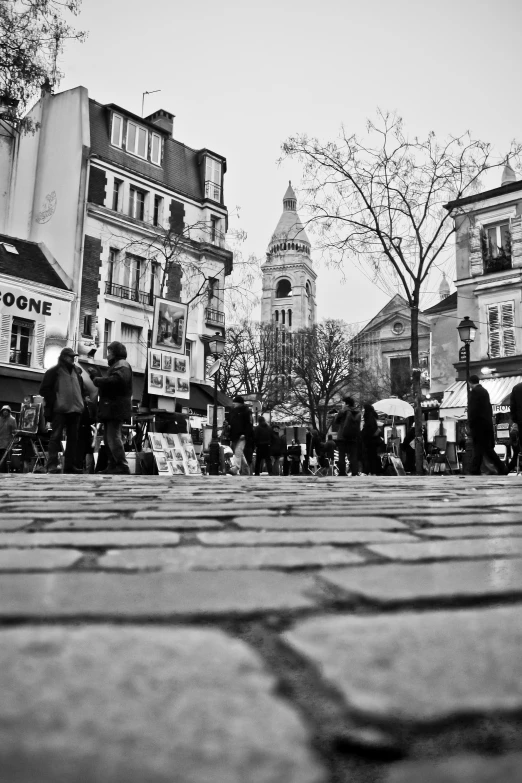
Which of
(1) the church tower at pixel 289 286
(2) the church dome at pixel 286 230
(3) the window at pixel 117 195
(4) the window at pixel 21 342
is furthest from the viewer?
(2) the church dome at pixel 286 230

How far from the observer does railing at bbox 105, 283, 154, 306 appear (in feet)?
90.9

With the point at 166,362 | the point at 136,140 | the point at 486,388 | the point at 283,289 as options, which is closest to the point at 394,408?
the point at 486,388

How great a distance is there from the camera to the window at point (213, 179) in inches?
1307

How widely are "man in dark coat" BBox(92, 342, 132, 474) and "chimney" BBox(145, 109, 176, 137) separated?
2772cm

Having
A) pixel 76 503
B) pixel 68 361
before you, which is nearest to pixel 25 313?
pixel 68 361

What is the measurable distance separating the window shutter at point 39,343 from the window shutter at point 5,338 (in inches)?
45.5

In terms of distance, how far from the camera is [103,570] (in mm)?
984

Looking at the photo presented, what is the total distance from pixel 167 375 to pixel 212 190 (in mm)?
A: 24135

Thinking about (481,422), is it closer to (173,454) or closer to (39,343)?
(173,454)

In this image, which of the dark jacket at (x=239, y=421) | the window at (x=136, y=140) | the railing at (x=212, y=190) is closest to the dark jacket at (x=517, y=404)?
the dark jacket at (x=239, y=421)

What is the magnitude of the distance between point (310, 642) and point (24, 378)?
2405 cm

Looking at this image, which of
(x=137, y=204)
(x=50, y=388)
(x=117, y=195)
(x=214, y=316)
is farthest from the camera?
(x=214, y=316)

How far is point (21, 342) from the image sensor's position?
23906 mm

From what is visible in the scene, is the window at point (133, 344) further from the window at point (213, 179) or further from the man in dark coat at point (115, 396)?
the man in dark coat at point (115, 396)
